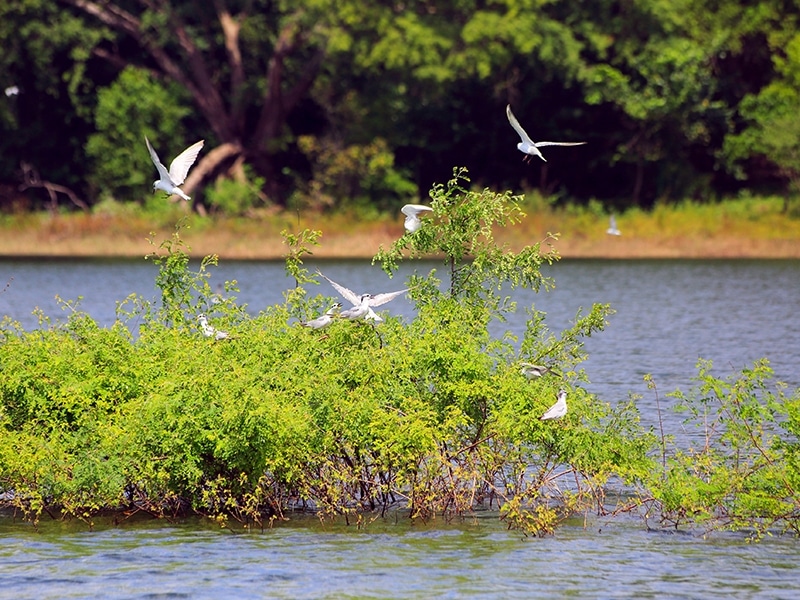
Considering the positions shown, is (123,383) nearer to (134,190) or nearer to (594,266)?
(594,266)

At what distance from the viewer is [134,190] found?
51.6 m

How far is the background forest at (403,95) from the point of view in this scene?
46.3 m

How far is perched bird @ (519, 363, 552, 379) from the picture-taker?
11.6 meters

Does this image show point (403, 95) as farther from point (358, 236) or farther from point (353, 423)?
point (353, 423)

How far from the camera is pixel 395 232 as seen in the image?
4609 cm

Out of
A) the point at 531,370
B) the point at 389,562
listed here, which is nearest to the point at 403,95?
the point at 531,370

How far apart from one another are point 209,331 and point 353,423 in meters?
1.70

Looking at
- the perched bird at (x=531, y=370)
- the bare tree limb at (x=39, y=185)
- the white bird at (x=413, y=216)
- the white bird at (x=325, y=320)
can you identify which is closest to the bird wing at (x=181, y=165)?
the white bird at (x=413, y=216)

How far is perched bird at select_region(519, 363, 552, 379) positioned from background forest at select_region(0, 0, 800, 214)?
112 feet

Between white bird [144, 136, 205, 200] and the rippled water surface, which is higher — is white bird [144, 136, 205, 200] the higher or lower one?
the higher one

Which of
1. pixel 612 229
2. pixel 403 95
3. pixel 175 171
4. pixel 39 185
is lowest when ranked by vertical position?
pixel 175 171

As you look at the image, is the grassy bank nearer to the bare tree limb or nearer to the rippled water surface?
the bare tree limb

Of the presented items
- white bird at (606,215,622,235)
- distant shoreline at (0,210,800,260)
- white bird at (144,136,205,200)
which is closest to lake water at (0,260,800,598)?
white bird at (144,136,205,200)

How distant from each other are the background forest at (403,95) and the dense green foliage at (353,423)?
33932mm
